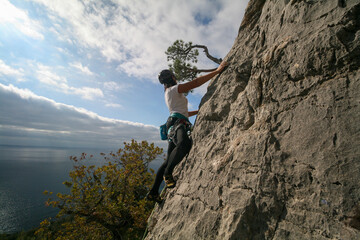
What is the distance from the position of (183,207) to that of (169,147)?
74.5 inches

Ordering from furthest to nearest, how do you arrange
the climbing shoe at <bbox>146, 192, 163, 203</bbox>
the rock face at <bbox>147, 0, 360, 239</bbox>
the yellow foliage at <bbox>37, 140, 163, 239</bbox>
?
1. the yellow foliage at <bbox>37, 140, 163, 239</bbox>
2. the climbing shoe at <bbox>146, 192, 163, 203</bbox>
3. the rock face at <bbox>147, 0, 360, 239</bbox>

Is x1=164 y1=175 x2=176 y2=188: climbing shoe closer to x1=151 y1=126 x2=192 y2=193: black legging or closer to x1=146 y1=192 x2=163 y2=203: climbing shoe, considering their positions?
x1=151 y1=126 x2=192 y2=193: black legging

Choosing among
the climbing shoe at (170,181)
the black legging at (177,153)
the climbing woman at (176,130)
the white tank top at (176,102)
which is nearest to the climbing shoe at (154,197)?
the climbing woman at (176,130)

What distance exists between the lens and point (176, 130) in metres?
5.14

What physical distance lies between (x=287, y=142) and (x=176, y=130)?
299cm

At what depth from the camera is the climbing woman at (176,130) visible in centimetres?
492

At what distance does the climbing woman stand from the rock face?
0.64 metres

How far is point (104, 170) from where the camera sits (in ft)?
38.9

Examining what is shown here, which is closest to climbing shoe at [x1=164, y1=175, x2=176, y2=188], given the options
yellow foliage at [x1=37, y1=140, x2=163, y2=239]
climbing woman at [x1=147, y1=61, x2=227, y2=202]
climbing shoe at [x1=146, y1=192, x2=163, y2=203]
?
climbing woman at [x1=147, y1=61, x2=227, y2=202]

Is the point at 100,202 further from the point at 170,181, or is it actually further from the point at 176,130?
the point at 176,130

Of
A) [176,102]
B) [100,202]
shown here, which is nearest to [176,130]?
[176,102]

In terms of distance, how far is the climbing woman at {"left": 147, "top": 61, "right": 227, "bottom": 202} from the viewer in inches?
194

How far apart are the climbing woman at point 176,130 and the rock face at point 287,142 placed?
64 centimetres

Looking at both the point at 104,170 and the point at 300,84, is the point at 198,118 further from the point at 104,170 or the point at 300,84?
the point at 104,170
